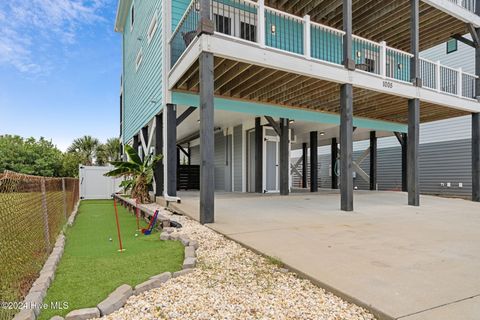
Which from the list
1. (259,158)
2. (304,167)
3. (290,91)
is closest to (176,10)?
(290,91)

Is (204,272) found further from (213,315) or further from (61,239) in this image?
(61,239)

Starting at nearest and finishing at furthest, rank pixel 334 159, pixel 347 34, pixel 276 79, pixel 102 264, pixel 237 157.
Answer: pixel 102 264 → pixel 347 34 → pixel 276 79 → pixel 237 157 → pixel 334 159

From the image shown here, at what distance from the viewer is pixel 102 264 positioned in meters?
3.18

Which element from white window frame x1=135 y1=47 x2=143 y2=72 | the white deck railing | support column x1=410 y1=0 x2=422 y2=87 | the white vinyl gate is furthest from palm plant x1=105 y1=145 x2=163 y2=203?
support column x1=410 y1=0 x2=422 y2=87

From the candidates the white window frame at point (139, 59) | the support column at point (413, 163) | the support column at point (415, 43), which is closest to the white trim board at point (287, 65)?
the support column at point (415, 43)

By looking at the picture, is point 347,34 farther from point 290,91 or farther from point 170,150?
point 170,150

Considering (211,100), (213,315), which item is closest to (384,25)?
(211,100)

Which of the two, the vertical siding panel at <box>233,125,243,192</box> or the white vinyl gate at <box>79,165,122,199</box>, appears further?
the white vinyl gate at <box>79,165,122,199</box>

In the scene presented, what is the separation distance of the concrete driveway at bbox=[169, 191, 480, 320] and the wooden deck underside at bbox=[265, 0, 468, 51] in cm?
639

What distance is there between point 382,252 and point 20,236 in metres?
4.01

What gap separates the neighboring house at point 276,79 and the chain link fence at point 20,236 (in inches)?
93.0

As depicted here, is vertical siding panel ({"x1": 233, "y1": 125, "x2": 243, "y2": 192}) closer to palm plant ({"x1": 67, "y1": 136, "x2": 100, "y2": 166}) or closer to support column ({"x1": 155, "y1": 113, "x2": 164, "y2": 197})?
support column ({"x1": 155, "y1": 113, "x2": 164, "y2": 197})

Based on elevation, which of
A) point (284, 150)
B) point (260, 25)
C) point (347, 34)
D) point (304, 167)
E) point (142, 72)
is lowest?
point (304, 167)

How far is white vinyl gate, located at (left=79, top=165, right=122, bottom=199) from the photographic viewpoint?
12633mm
